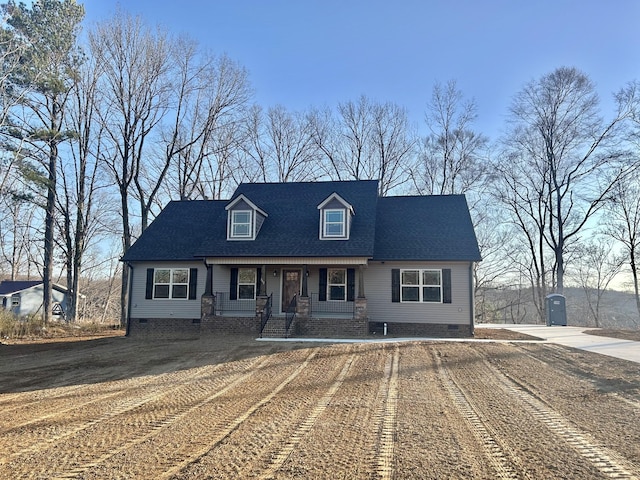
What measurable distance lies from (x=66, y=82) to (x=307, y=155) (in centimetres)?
1546

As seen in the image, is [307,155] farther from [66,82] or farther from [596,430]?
[596,430]

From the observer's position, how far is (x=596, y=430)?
17.2 ft

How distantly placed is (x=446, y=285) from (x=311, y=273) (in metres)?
5.36

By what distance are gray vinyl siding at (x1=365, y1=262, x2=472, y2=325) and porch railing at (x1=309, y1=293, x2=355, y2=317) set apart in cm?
84

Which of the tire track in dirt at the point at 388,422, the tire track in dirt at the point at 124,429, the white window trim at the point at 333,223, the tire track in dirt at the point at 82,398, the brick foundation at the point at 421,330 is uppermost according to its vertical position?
the white window trim at the point at 333,223

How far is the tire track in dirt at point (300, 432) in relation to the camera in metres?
4.06

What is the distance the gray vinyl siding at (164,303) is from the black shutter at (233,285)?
3.98 feet

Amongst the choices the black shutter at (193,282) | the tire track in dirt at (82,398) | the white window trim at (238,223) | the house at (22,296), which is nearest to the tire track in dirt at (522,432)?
the tire track in dirt at (82,398)

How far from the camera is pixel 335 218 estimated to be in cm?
1725

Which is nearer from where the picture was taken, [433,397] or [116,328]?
[433,397]

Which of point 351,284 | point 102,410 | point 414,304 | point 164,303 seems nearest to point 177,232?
point 164,303

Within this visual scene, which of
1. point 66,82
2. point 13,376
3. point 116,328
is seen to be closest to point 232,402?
point 13,376

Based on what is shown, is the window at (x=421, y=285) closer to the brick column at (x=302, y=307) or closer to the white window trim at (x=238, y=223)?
the brick column at (x=302, y=307)

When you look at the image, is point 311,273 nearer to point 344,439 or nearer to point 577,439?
point 344,439
